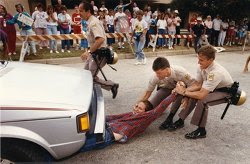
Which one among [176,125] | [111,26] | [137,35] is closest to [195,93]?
[176,125]

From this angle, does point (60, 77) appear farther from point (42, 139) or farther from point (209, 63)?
point (209, 63)

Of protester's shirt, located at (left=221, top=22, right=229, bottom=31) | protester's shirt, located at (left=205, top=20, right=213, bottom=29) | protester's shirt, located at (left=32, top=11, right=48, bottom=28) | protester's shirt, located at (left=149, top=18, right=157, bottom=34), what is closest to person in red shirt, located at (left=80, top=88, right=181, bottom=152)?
protester's shirt, located at (left=32, top=11, right=48, bottom=28)

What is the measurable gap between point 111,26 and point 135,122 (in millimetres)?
8788

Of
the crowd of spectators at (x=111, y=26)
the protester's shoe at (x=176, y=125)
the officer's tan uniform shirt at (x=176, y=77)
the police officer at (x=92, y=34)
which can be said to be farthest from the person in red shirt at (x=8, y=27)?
the protester's shoe at (x=176, y=125)

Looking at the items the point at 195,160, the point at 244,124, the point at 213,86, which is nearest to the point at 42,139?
the point at 195,160

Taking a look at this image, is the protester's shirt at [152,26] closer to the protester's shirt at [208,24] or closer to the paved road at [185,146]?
the protester's shirt at [208,24]

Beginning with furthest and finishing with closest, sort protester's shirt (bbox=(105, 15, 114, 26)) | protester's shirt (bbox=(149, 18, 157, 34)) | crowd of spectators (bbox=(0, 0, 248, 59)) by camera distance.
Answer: protester's shirt (bbox=(149, 18, 157, 34)) < protester's shirt (bbox=(105, 15, 114, 26)) < crowd of spectators (bbox=(0, 0, 248, 59))

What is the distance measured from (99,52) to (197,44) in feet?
26.4

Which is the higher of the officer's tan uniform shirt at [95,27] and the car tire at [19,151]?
the officer's tan uniform shirt at [95,27]

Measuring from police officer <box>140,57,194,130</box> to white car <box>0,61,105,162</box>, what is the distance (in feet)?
4.00

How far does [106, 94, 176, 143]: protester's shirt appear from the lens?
3.54 metres

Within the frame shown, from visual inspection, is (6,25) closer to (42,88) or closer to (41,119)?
(42,88)

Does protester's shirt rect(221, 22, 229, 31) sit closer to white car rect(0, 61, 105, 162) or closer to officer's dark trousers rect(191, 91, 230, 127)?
officer's dark trousers rect(191, 91, 230, 127)

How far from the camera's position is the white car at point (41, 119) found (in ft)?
7.24
